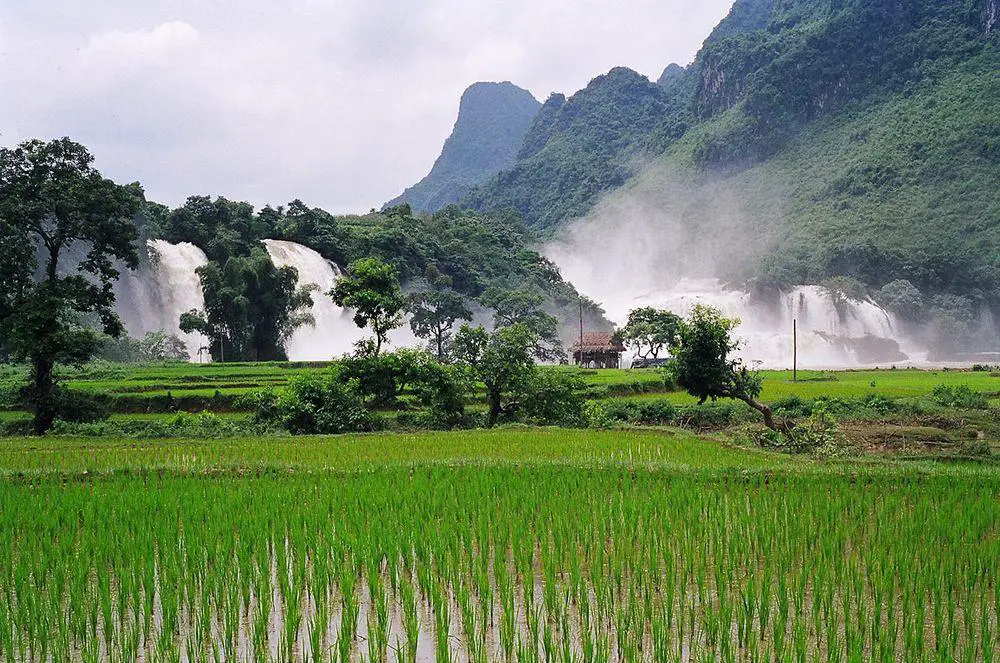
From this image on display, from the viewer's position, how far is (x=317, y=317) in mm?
45562

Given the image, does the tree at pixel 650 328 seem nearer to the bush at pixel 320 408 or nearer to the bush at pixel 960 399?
the bush at pixel 960 399

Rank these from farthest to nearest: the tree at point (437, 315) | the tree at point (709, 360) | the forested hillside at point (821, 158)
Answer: the forested hillside at point (821, 158), the tree at point (437, 315), the tree at point (709, 360)

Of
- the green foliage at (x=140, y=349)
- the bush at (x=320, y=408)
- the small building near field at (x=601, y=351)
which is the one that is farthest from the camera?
the small building near field at (x=601, y=351)

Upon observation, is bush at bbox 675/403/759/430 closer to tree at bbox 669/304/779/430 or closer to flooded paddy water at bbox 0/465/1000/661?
tree at bbox 669/304/779/430

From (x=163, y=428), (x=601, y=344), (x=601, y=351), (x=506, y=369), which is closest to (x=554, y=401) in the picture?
(x=506, y=369)

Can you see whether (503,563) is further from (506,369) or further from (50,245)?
(50,245)

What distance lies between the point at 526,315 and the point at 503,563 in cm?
4528

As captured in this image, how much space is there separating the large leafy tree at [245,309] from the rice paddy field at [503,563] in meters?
28.6

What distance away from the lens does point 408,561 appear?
5676 millimetres

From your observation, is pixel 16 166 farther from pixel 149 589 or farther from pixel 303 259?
pixel 303 259

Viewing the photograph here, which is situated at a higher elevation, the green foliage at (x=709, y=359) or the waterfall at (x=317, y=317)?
the waterfall at (x=317, y=317)

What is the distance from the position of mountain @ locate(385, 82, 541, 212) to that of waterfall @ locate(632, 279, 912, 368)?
110m

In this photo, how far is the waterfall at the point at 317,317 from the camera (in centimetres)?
4403

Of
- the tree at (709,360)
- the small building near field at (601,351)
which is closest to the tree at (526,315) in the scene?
the small building near field at (601,351)
